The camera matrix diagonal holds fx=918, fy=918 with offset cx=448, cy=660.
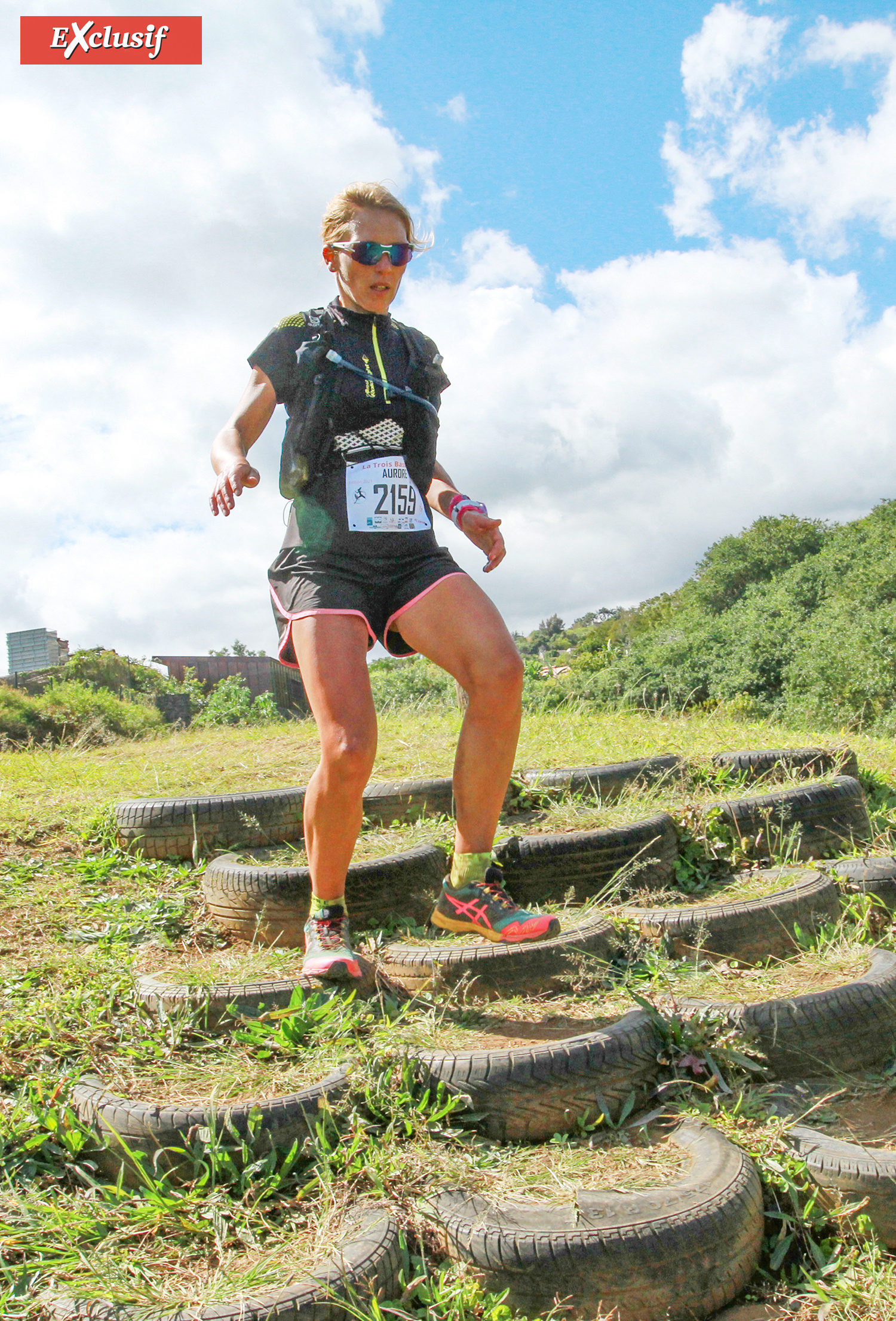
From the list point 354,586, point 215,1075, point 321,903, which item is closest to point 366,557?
point 354,586

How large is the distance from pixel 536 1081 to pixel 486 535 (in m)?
1.63

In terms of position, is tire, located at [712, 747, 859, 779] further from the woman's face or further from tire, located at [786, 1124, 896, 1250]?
the woman's face

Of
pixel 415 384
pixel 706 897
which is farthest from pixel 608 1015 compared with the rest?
pixel 415 384

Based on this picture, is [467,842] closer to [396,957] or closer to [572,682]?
[396,957]

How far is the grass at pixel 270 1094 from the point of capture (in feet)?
6.04

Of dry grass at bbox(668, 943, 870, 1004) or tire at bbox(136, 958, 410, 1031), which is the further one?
dry grass at bbox(668, 943, 870, 1004)

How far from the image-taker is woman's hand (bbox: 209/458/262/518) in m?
2.54

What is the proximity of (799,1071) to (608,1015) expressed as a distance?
55cm

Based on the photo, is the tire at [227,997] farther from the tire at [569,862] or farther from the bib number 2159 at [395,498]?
the bib number 2159 at [395,498]

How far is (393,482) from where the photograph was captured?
283 cm

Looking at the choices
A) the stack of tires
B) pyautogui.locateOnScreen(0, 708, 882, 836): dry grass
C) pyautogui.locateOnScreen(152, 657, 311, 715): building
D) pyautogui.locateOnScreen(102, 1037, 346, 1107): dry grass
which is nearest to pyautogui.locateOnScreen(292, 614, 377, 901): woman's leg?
the stack of tires

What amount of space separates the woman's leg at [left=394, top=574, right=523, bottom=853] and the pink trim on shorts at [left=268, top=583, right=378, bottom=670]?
12cm

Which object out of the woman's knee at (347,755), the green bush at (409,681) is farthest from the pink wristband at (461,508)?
the green bush at (409,681)

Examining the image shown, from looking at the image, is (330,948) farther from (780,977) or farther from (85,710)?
(85,710)
